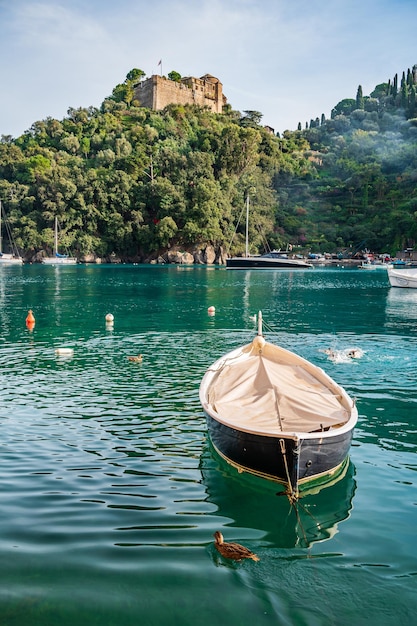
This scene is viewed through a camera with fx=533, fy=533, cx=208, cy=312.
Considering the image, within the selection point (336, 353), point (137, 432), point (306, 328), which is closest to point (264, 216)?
point (306, 328)

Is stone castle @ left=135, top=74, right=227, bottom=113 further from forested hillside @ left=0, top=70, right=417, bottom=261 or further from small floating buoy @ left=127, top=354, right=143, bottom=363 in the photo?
small floating buoy @ left=127, top=354, right=143, bottom=363

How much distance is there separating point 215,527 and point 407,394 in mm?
9898

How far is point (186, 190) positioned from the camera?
116 meters

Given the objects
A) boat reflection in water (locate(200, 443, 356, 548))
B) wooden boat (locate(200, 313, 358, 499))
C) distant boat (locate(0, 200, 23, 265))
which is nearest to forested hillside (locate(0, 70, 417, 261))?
distant boat (locate(0, 200, 23, 265))

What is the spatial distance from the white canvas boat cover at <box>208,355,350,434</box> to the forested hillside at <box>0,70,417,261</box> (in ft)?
324

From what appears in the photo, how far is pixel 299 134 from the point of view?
189 meters

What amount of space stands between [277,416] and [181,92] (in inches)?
6475

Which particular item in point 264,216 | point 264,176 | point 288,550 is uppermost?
point 264,176

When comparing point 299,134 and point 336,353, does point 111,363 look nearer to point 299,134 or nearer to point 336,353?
point 336,353

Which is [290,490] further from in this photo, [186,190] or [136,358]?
[186,190]

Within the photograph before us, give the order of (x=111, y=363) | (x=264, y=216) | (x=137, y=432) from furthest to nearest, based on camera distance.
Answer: (x=264, y=216) < (x=111, y=363) < (x=137, y=432)

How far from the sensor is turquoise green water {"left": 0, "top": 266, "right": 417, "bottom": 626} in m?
6.51

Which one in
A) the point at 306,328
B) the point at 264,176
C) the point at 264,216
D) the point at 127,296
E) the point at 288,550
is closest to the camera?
the point at 288,550

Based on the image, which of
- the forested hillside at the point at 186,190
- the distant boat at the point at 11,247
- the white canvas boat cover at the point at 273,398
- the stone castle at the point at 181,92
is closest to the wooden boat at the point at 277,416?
the white canvas boat cover at the point at 273,398
